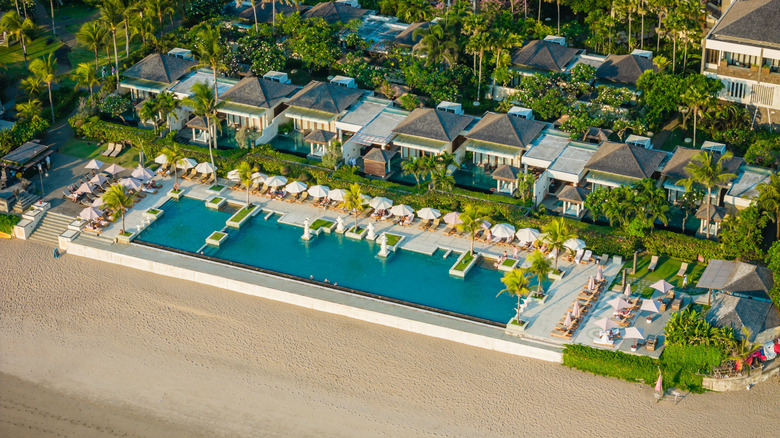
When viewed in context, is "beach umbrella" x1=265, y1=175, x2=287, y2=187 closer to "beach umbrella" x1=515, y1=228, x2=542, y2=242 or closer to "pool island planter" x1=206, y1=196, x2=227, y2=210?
"pool island planter" x1=206, y1=196, x2=227, y2=210

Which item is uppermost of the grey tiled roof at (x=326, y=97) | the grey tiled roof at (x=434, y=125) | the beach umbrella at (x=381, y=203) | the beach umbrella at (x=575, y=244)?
the grey tiled roof at (x=326, y=97)

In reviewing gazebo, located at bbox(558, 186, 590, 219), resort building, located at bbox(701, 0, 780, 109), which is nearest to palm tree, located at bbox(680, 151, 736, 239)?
gazebo, located at bbox(558, 186, 590, 219)

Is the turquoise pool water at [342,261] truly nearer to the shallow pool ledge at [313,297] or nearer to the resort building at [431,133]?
the shallow pool ledge at [313,297]

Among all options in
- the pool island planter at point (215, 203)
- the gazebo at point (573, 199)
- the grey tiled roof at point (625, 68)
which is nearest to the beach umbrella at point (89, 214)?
the pool island planter at point (215, 203)

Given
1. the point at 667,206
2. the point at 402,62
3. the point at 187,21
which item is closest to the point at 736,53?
the point at 667,206

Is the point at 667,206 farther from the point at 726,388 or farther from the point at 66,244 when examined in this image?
the point at 66,244

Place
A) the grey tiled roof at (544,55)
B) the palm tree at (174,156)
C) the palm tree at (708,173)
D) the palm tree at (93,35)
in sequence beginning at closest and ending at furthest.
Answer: the palm tree at (708,173), the palm tree at (174,156), the grey tiled roof at (544,55), the palm tree at (93,35)
